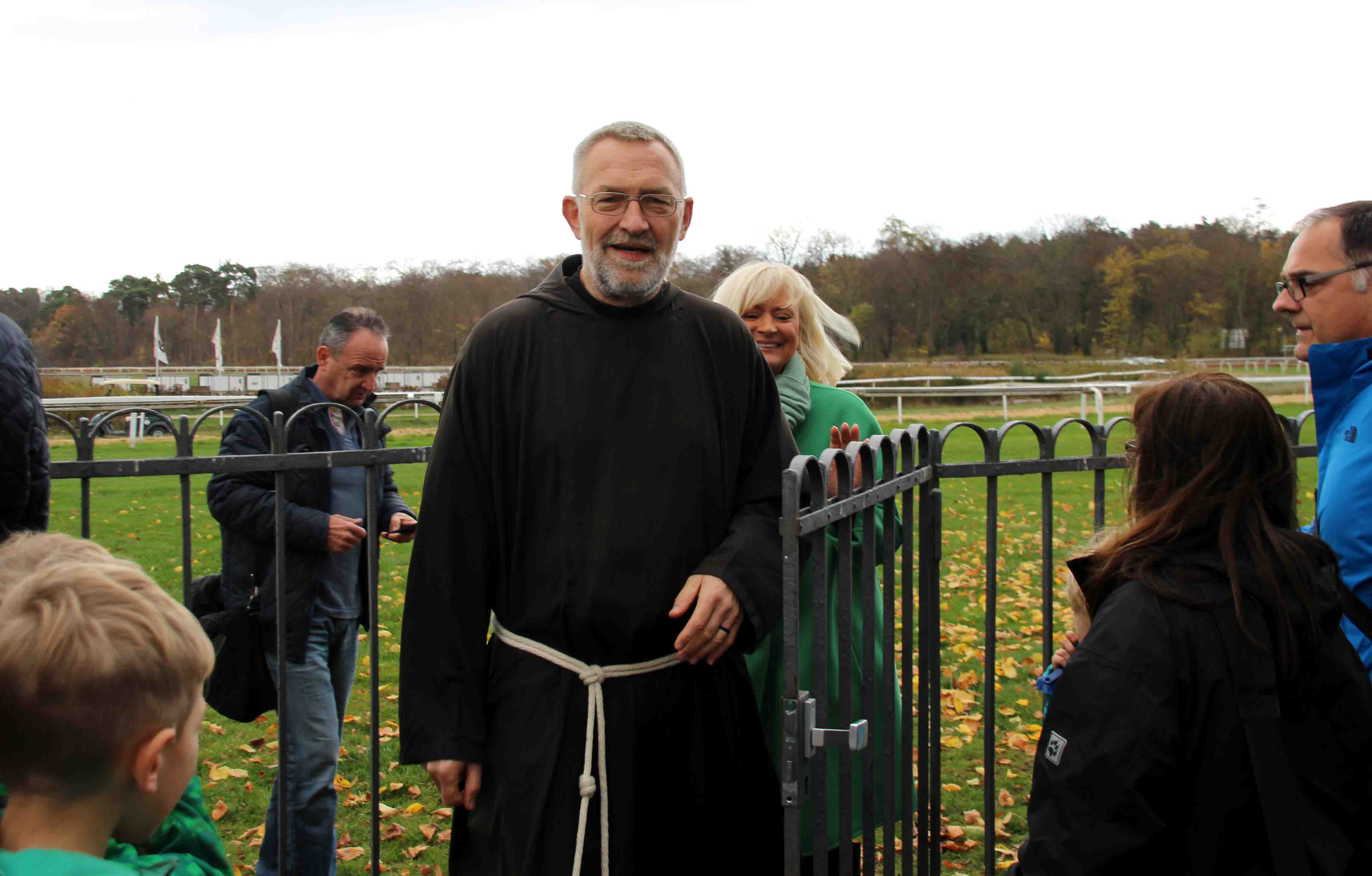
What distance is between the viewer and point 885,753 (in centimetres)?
255

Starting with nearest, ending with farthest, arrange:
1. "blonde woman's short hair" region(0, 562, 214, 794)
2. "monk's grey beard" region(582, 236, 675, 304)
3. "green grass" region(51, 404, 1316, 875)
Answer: "blonde woman's short hair" region(0, 562, 214, 794) → "monk's grey beard" region(582, 236, 675, 304) → "green grass" region(51, 404, 1316, 875)

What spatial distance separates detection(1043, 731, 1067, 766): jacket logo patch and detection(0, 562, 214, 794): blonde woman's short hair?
132 cm

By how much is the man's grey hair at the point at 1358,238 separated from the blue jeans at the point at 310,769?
3106 mm

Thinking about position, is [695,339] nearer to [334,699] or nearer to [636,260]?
[636,260]

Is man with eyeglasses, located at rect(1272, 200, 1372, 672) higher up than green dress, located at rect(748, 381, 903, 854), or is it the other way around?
man with eyeglasses, located at rect(1272, 200, 1372, 672)

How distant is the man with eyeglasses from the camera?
2061 millimetres

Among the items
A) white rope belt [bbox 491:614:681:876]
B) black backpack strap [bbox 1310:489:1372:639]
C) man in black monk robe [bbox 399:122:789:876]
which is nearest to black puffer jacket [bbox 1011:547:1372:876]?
black backpack strap [bbox 1310:489:1372:639]

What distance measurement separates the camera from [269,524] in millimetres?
3209

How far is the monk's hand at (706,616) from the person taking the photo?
2.20 meters

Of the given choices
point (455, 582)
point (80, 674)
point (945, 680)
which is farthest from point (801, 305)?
point (945, 680)

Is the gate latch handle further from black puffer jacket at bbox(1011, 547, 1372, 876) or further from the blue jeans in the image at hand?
the blue jeans

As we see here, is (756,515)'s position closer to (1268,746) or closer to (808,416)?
(808,416)

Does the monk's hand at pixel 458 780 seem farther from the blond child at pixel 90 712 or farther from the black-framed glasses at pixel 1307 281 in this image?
the black-framed glasses at pixel 1307 281

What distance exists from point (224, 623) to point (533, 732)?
1.30m
